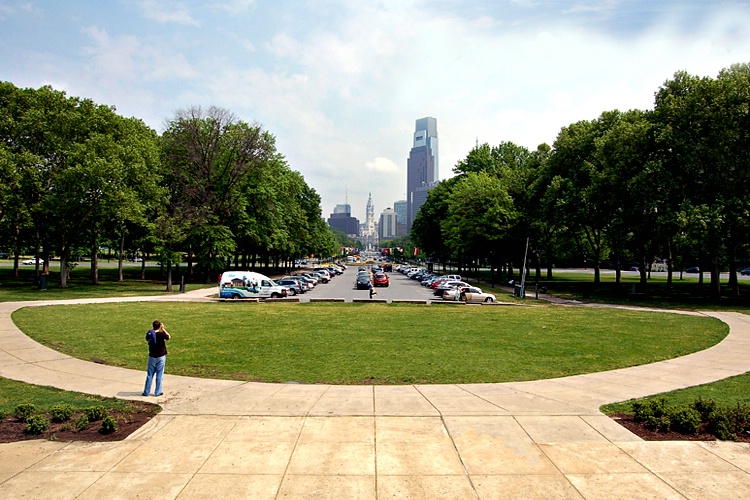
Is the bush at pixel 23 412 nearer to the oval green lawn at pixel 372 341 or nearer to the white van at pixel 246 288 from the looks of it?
the oval green lawn at pixel 372 341

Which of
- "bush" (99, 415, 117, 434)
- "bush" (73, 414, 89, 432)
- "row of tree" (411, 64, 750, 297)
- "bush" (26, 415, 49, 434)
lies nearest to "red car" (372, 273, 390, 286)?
"row of tree" (411, 64, 750, 297)

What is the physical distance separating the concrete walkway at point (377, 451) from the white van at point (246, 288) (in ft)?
83.1

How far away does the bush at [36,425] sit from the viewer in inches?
347

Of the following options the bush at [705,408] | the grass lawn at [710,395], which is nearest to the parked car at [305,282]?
the grass lawn at [710,395]

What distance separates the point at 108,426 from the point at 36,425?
126cm

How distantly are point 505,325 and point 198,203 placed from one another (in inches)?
1373

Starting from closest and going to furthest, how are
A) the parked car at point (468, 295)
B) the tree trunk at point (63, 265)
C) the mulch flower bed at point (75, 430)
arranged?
the mulch flower bed at point (75, 430) → the parked car at point (468, 295) → the tree trunk at point (63, 265)

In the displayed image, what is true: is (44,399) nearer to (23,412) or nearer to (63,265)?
(23,412)

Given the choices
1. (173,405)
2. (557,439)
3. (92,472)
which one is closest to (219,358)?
(173,405)

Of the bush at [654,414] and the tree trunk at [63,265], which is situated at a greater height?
the tree trunk at [63,265]

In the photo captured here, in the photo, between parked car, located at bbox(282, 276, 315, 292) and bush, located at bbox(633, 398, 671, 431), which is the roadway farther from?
bush, located at bbox(633, 398, 671, 431)

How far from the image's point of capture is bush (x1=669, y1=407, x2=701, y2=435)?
9039mm

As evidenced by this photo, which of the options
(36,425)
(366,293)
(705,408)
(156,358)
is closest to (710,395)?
(705,408)

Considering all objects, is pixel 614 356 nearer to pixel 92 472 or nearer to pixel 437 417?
pixel 437 417
